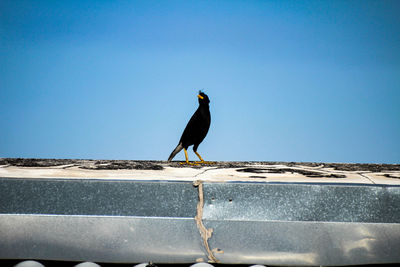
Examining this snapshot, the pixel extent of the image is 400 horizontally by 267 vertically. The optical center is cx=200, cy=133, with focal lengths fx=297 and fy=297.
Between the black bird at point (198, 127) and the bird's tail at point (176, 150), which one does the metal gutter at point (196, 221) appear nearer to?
the black bird at point (198, 127)

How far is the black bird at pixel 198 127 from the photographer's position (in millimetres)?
3881

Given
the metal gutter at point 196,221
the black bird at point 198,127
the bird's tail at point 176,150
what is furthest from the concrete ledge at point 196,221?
the bird's tail at point 176,150

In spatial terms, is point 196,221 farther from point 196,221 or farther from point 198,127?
point 198,127

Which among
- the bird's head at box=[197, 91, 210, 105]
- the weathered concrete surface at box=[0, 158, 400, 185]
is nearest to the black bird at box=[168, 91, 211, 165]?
the bird's head at box=[197, 91, 210, 105]

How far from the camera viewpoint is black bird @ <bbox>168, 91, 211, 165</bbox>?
388 centimetres

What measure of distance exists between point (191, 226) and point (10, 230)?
68 cm

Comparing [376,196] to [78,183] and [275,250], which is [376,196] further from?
[78,183]

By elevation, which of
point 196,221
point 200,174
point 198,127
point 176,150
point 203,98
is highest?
point 203,98

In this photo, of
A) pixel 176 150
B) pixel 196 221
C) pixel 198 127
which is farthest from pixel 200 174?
pixel 176 150

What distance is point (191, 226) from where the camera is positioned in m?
1.11

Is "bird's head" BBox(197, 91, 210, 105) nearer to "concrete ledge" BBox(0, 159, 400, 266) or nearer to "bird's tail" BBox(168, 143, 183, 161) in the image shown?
"bird's tail" BBox(168, 143, 183, 161)

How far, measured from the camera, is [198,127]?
3.88 meters

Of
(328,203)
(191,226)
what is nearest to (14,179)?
(191,226)

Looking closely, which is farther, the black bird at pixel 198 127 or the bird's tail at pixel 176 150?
the bird's tail at pixel 176 150
